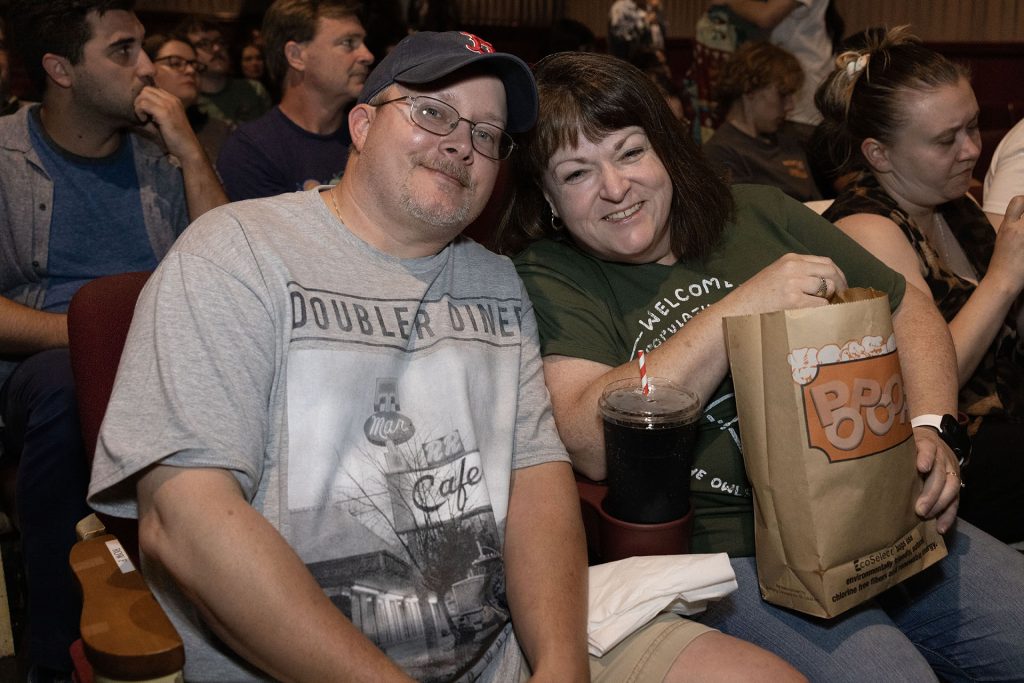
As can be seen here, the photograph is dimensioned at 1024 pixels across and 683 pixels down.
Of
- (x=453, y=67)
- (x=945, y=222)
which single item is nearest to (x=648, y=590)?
(x=453, y=67)

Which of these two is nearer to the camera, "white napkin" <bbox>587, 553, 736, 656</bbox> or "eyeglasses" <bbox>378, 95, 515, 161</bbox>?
"white napkin" <bbox>587, 553, 736, 656</bbox>

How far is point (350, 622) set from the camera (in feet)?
3.97

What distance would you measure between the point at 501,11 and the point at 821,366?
823 centimetres

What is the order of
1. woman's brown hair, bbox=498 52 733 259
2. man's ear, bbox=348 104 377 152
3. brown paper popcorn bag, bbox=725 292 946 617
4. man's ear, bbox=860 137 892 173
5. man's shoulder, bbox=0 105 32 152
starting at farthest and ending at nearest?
1. man's shoulder, bbox=0 105 32 152
2. man's ear, bbox=860 137 892 173
3. woman's brown hair, bbox=498 52 733 259
4. man's ear, bbox=348 104 377 152
5. brown paper popcorn bag, bbox=725 292 946 617

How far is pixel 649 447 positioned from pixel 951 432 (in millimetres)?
631

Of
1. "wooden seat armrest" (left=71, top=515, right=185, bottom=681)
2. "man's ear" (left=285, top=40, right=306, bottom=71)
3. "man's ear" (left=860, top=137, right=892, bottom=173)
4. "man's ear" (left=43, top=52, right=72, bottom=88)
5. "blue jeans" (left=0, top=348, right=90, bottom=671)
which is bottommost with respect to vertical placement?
"blue jeans" (left=0, top=348, right=90, bottom=671)

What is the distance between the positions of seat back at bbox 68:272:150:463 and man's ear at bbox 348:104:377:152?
44 cm

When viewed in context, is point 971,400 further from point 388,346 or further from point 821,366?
point 388,346

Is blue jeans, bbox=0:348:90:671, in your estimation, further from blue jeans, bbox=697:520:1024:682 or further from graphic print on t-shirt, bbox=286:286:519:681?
blue jeans, bbox=697:520:1024:682

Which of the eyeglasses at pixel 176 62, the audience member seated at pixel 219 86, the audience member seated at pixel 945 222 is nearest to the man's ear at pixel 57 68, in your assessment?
the eyeglasses at pixel 176 62

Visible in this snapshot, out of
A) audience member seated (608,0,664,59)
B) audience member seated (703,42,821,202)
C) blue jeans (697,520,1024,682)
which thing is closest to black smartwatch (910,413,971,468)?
blue jeans (697,520,1024,682)

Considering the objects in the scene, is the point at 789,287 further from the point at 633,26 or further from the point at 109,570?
the point at 633,26

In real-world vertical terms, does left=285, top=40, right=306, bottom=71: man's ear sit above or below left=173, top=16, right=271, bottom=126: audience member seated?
above

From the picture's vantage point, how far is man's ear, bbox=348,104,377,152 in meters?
1.53
